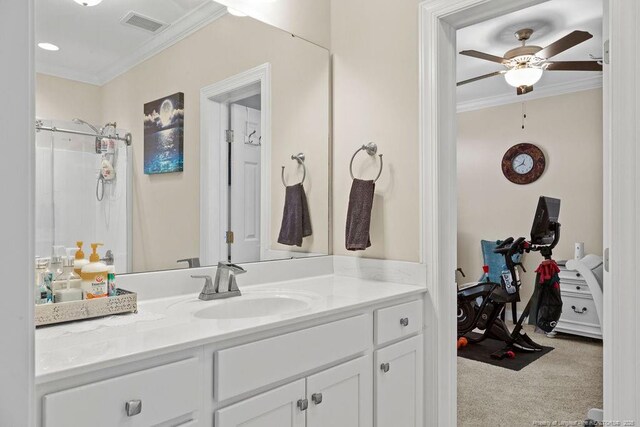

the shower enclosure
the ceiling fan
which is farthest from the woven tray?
the ceiling fan

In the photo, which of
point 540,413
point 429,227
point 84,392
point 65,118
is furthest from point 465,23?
point 540,413

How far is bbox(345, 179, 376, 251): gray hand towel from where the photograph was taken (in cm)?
213

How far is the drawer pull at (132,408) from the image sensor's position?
3.26 feet

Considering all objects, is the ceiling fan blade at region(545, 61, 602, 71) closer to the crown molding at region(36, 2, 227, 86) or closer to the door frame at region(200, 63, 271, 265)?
the door frame at region(200, 63, 271, 265)

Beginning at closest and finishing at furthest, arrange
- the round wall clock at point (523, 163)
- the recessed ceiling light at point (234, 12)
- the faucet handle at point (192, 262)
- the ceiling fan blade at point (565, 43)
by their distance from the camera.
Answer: the faucet handle at point (192, 262) < the recessed ceiling light at point (234, 12) < the ceiling fan blade at point (565, 43) < the round wall clock at point (523, 163)

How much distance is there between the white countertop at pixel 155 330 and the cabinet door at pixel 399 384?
0.75 ft

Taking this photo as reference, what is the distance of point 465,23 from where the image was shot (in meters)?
1.98

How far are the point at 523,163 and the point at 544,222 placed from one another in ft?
5.08

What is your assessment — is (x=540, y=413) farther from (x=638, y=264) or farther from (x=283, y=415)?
(x=283, y=415)

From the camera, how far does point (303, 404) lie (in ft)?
4.58

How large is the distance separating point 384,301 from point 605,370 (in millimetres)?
805

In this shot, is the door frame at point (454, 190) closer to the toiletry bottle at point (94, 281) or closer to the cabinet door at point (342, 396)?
the cabinet door at point (342, 396)

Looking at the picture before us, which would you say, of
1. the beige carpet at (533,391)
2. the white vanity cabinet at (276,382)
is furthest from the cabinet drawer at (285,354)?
the beige carpet at (533,391)

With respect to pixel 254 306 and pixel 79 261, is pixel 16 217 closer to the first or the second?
pixel 79 261
